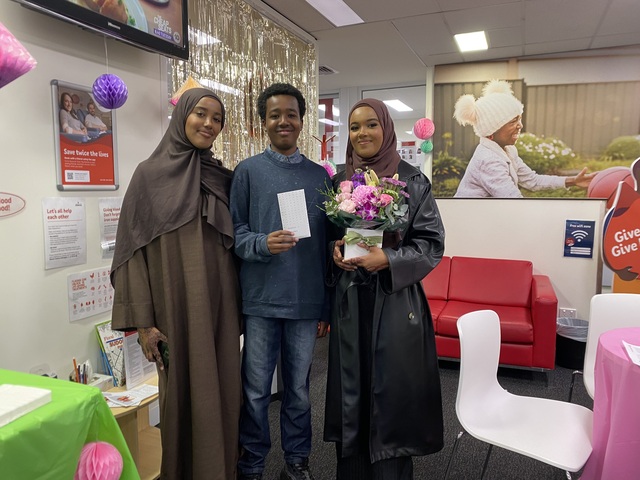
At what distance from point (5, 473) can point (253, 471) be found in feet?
4.16

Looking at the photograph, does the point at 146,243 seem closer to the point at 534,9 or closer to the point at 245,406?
the point at 245,406

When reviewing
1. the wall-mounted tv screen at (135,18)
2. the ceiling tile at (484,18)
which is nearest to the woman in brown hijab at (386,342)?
the wall-mounted tv screen at (135,18)

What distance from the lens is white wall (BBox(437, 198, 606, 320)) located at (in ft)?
14.4

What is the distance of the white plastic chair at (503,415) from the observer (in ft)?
5.65

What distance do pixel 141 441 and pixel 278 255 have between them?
123cm

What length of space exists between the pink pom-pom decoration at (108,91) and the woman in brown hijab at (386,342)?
103 cm

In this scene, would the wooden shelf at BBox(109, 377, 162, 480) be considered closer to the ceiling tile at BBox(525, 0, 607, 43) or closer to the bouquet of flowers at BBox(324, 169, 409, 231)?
the bouquet of flowers at BBox(324, 169, 409, 231)

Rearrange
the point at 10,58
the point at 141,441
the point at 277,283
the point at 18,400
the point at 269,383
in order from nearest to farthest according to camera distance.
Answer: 1. the point at 18,400
2. the point at 10,58
3. the point at 277,283
4. the point at 269,383
5. the point at 141,441

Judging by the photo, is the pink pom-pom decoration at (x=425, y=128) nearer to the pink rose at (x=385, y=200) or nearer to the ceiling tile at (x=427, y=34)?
the ceiling tile at (x=427, y=34)

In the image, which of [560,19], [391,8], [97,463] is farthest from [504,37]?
[97,463]

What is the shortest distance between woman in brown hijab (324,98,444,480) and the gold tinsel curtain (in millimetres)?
1425

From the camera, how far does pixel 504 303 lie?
4.15 metres

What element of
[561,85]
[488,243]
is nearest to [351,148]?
[488,243]

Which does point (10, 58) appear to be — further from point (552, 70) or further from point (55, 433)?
point (552, 70)
